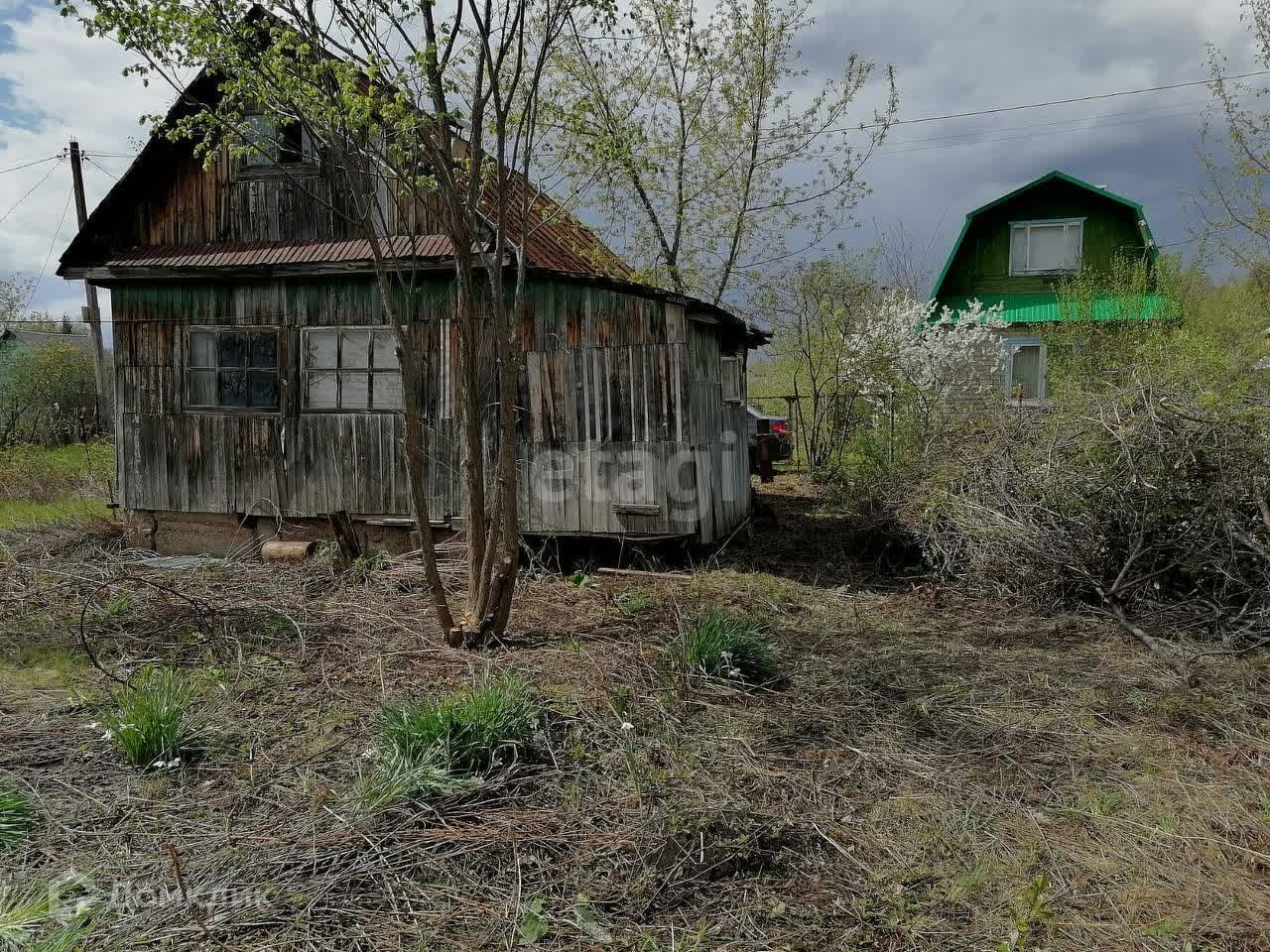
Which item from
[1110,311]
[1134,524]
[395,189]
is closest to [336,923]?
[1134,524]

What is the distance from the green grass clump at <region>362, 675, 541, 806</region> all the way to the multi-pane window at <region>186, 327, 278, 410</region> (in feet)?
21.5

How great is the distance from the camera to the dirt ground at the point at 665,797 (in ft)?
9.46

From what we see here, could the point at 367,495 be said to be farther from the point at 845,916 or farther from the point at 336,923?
the point at 845,916

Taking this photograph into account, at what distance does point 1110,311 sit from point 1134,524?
9.65 meters

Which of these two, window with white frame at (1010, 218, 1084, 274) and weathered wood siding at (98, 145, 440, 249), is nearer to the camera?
weathered wood siding at (98, 145, 440, 249)

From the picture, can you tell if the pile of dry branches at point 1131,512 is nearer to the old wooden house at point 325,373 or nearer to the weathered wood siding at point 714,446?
the weathered wood siding at point 714,446

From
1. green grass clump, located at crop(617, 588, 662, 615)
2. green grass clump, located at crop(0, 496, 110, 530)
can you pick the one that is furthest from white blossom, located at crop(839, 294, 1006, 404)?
green grass clump, located at crop(0, 496, 110, 530)

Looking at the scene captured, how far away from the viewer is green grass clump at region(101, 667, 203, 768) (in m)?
4.01

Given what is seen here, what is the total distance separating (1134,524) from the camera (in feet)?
21.2

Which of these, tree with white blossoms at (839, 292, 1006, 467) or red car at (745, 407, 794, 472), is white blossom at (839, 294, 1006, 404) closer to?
tree with white blossoms at (839, 292, 1006, 467)

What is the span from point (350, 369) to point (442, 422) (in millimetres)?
1261

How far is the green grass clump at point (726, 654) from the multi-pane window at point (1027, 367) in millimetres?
15762

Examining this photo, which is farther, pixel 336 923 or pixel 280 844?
pixel 280 844

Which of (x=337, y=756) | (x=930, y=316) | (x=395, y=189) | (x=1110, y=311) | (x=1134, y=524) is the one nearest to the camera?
(x=337, y=756)
